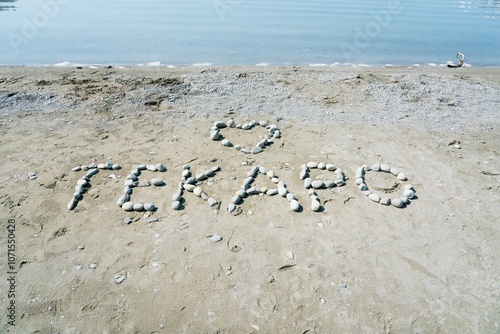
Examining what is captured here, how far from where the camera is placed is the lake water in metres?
13.9

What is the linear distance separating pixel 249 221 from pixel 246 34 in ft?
46.4

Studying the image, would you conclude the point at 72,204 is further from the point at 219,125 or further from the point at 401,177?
the point at 401,177

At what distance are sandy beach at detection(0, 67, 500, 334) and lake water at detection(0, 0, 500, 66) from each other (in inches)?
249

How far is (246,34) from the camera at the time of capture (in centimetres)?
1672

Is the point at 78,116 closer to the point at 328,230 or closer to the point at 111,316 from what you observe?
the point at 111,316

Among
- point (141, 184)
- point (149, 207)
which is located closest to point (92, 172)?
point (141, 184)

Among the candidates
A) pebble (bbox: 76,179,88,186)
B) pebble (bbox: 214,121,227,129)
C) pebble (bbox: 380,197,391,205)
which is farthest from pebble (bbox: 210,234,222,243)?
pebble (bbox: 214,121,227,129)

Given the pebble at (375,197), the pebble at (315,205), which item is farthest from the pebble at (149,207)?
the pebble at (375,197)

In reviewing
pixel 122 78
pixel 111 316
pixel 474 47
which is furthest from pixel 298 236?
pixel 474 47

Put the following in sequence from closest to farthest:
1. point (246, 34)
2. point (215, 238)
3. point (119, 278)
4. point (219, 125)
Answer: point (119, 278) → point (215, 238) → point (219, 125) → point (246, 34)

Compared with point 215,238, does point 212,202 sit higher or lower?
higher

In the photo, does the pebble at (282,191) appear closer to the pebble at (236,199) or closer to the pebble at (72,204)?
the pebble at (236,199)

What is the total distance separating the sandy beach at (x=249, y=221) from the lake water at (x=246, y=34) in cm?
633

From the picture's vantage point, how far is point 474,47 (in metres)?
15.4
